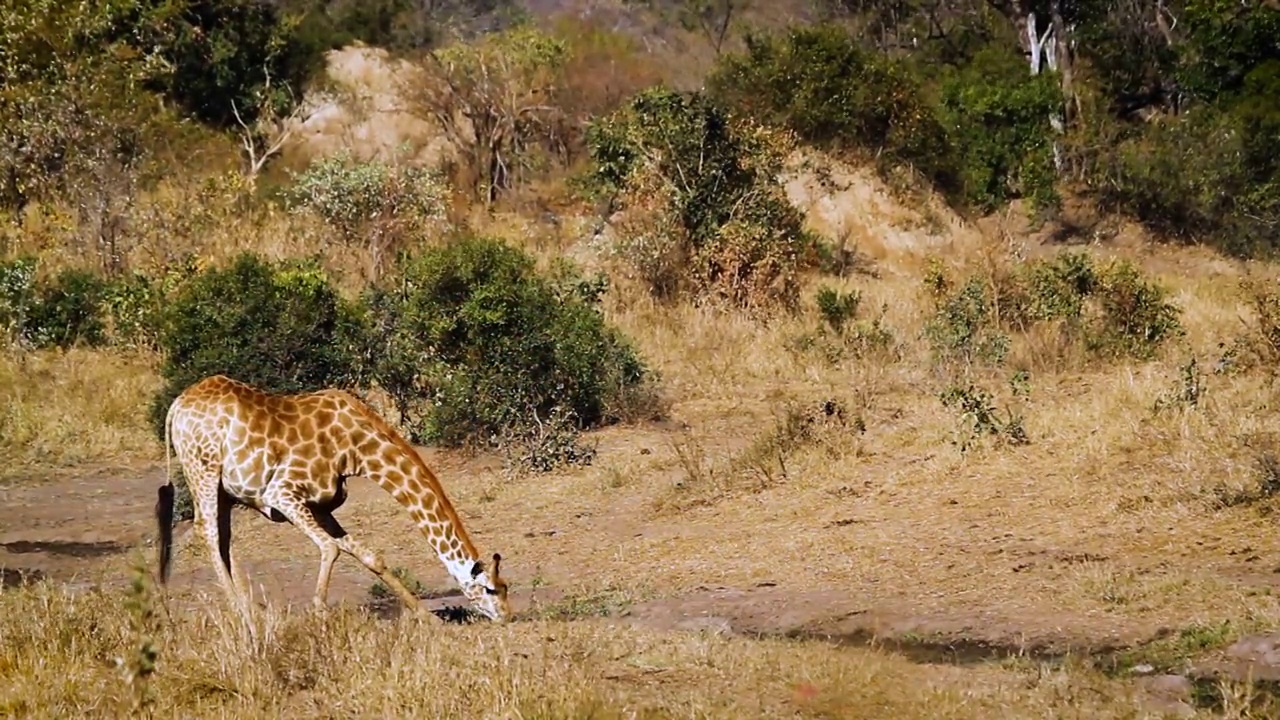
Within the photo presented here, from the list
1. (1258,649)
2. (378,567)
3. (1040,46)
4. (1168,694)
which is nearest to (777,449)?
(378,567)

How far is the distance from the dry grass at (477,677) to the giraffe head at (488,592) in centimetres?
78

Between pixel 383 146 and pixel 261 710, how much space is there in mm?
24991

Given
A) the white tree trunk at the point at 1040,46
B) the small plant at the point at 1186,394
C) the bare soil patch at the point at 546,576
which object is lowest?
the bare soil patch at the point at 546,576

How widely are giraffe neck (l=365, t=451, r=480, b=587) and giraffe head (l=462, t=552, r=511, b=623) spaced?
0.05m

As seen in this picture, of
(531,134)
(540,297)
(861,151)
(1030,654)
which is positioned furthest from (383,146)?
(1030,654)

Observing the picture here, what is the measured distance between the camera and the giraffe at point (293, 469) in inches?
375

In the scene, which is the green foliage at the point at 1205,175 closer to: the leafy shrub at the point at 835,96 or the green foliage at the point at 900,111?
the green foliage at the point at 900,111

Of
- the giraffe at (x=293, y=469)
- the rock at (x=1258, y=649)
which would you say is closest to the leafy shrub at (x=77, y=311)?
the giraffe at (x=293, y=469)

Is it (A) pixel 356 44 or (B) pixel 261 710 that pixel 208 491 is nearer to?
(B) pixel 261 710

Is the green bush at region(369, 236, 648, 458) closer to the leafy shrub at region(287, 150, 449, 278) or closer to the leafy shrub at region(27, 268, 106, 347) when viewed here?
the leafy shrub at region(27, 268, 106, 347)

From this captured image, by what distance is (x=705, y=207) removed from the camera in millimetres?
22000

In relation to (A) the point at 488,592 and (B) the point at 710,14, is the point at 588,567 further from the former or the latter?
(B) the point at 710,14

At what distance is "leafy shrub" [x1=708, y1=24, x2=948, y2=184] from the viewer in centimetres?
2736

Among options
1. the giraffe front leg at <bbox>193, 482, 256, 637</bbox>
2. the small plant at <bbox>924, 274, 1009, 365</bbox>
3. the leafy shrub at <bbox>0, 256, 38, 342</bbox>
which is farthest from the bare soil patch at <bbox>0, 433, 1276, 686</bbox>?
the leafy shrub at <bbox>0, 256, 38, 342</bbox>
